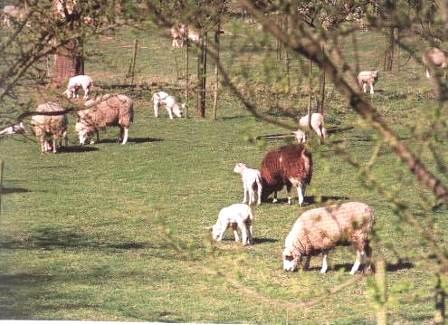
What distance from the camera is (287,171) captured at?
3.83m

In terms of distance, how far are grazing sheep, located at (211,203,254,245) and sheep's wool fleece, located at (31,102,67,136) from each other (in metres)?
0.55

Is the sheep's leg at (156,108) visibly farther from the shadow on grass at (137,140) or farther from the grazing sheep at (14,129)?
the grazing sheep at (14,129)

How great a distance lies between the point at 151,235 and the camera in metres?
3.50

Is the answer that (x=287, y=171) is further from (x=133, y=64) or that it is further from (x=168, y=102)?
(x=133, y=64)

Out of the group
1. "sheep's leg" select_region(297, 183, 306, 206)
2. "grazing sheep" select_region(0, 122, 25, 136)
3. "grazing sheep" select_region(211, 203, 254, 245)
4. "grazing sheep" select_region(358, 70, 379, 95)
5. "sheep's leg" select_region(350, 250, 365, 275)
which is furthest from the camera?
"sheep's leg" select_region(297, 183, 306, 206)

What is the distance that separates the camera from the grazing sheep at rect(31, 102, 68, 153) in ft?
10.8

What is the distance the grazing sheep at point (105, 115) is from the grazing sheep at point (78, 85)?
0.13 ft

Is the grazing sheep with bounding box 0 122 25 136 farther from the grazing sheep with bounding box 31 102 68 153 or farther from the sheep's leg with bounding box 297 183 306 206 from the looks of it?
the sheep's leg with bounding box 297 183 306 206

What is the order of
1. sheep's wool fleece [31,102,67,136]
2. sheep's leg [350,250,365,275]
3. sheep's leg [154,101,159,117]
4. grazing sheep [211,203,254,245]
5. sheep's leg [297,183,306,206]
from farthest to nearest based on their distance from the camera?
sheep's leg [297,183,306,206] → sheep's leg [154,101,159,117] → grazing sheep [211,203,254,245] → sheep's wool fleece [31,102,67,136] → sheep's leg [350,250,365,275]

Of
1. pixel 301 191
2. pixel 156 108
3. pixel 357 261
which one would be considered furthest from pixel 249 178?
pixel 357 261

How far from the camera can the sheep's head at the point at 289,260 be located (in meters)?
3.41

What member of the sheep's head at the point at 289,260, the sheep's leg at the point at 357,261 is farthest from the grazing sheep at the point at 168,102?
the sheep's leg at the point at 357,261

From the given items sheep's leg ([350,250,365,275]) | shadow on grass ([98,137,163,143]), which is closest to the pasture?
shadow on grass ([98,137,163,143])

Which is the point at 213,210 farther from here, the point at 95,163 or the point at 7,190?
the point at 7,190
